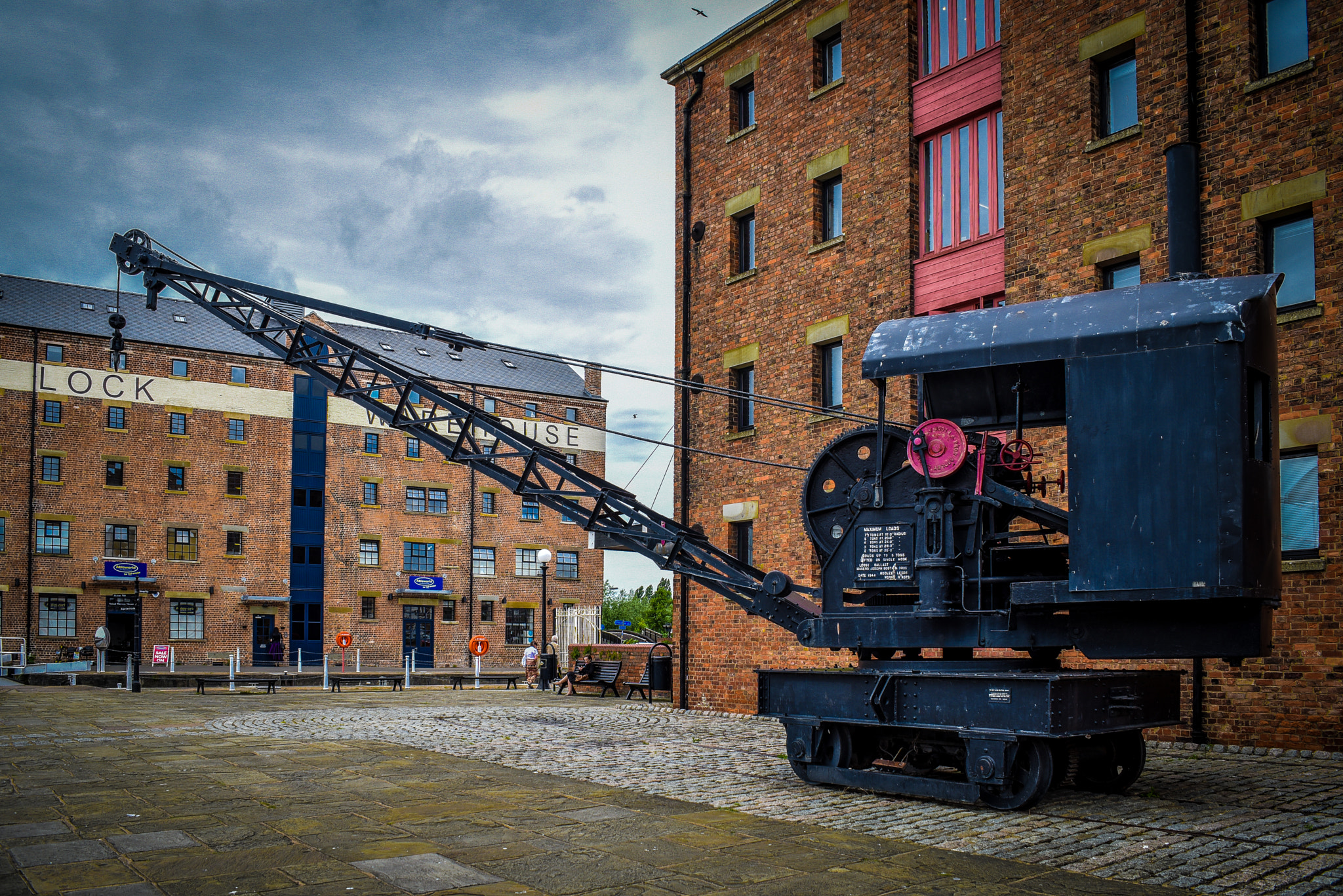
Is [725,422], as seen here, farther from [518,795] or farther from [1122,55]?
[518,795]

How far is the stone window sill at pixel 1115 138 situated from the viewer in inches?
536

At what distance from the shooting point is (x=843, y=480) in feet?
33.1

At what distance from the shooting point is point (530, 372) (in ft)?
177

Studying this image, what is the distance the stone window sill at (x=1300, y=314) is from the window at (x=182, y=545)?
4154 cm

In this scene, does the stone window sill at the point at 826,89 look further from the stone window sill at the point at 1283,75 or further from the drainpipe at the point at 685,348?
the stone window sill at the point at 1283,75

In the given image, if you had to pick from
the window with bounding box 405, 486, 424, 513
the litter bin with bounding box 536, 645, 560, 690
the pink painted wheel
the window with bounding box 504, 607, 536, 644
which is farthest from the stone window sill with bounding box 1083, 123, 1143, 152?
the window with bounding box 504, 607, 536, 644

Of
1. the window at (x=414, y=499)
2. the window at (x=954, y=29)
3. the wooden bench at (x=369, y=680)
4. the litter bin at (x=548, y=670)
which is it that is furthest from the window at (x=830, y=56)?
the window at (x=414, y=499)

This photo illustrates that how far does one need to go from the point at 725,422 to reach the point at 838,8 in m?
7.50

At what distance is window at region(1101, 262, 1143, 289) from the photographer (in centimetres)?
1373

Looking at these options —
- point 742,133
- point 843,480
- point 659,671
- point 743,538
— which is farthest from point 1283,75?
point 659,671

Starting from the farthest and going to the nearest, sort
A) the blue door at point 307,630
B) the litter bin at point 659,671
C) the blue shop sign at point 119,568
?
the blue door at point 307,630, the blue shop sign at point 119,568, the litter bin at point 659,671

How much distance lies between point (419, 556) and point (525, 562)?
17.0 feet

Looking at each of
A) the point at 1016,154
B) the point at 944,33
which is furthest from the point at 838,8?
the point at 1016,154

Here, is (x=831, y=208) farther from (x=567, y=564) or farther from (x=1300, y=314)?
(x=567, y=564)
